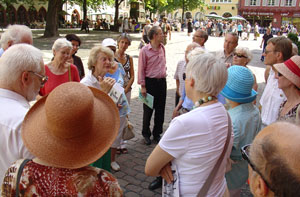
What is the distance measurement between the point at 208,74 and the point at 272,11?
71.5 m

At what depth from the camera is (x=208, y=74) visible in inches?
75.9

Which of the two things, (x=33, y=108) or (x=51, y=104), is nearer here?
(x=51, y=104)

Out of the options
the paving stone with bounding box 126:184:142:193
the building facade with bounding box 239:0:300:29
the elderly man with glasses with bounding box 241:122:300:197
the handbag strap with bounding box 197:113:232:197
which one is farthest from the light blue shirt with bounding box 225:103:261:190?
the building facade with bounding box 239:0:300:29

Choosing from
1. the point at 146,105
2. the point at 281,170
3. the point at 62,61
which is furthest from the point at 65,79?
the point at 281,170

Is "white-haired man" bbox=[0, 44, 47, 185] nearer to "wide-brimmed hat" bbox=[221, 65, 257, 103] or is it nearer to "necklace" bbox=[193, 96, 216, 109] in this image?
"necklace" bbox=[193, 96, 216, 109]

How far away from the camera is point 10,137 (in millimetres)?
1712

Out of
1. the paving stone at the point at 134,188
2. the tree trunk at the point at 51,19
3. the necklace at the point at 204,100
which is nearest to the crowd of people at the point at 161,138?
the necklace at the point at 204,100

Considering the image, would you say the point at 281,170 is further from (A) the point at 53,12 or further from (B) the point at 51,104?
(A) the point at 53,12

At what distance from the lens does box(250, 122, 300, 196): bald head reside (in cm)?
101

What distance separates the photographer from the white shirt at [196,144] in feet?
5.97

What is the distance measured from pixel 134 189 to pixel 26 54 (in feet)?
8.47

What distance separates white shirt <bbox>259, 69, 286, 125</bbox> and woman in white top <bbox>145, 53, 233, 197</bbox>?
5.29 ft

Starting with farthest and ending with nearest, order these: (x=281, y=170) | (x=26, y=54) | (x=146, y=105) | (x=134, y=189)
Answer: (x=146, y=105) < (x=134, y=189) < (x=26, y=54) < (x=281, y=170)

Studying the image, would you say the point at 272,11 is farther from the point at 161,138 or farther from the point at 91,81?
the point at 161,138
